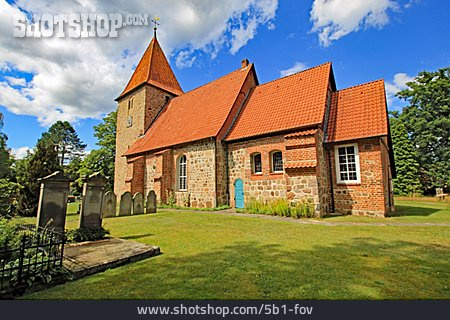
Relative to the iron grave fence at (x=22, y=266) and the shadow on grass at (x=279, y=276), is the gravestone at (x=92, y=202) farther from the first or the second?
the shadow on grass at (x=279, y=276)

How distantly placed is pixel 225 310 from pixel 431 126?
41.9 meters

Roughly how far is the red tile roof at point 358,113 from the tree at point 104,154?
2676cm

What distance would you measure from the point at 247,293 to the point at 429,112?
42.8m

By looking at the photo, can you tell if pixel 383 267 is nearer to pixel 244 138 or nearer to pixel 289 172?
pixel 289 172

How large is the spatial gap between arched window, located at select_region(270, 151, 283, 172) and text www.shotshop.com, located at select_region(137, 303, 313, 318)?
10587 millimetres

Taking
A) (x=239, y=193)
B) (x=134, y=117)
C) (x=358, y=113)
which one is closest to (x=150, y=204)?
(x=239, y=193)

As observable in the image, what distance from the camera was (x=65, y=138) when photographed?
178 ft

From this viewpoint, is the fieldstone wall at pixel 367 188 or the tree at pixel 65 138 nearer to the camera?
the fieldstone wall at pixel 367 188

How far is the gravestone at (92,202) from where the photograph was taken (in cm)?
645

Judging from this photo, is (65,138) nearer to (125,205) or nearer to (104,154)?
(104,154)

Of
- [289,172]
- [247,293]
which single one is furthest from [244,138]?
[247,293]

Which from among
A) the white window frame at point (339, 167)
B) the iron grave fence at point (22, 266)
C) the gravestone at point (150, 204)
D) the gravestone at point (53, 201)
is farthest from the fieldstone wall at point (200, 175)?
the iron grave fence at point (22, 266)

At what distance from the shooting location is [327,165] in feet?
39.4

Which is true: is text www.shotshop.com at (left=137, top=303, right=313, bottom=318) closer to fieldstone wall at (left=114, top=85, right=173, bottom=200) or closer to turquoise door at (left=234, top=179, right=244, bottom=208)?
turquoise door at (left=234, top=179, right=244, bottom=208)
